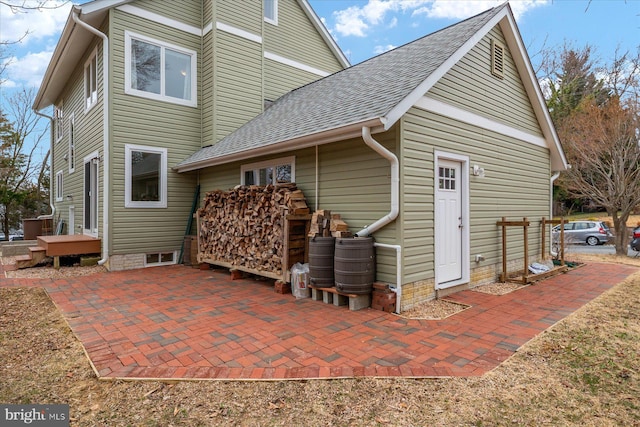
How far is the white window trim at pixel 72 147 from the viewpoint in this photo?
11.0 metres

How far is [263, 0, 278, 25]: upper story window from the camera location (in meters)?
10.7

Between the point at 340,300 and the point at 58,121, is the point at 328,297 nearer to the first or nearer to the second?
the point at 340,300

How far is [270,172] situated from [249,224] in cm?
125

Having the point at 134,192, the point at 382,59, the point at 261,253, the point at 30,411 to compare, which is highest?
the point at 382,59

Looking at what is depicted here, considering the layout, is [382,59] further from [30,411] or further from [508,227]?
[30,411]

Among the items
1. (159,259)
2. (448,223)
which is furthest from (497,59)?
(159,259)

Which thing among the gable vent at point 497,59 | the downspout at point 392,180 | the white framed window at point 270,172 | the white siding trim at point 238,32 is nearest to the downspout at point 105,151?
the white siding trim at point 238,32

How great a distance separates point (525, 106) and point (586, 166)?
8028mm

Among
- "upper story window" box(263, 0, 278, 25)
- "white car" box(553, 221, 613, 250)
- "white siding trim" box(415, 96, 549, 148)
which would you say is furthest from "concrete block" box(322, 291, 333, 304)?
"white car" box(553, 221, 613, 250)

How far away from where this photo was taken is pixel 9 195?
17.4 m

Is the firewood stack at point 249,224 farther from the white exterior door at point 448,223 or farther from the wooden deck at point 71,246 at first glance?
the wooden deck at point 71,246

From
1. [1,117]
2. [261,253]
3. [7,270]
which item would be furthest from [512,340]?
[1,117]

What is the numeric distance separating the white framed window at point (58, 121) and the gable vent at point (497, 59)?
13.6 m

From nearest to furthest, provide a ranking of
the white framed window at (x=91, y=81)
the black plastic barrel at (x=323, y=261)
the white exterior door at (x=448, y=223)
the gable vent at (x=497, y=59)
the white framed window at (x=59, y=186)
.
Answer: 1. the black plastic barrel at (x=323, y=261)
2. the white exterior door at (x=448, y=223)
3. the gable vent at (x=497, y=59)
4. the white framed window at (x=91, y=81)
5. the white framed window at (x=59, y=186)
